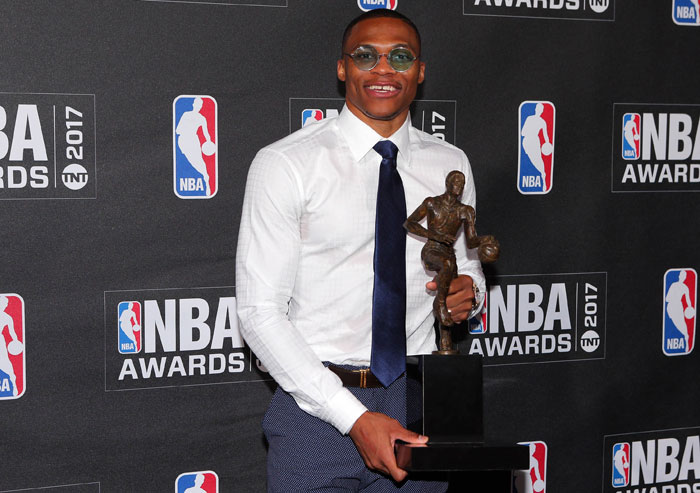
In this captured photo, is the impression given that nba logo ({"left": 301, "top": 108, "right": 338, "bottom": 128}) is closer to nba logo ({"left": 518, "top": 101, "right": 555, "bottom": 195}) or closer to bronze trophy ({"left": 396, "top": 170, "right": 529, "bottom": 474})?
nba logo ({"left": 518, "top": 101, "right": 555, "bottom": 195})

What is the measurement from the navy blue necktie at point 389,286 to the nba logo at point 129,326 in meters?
0.93

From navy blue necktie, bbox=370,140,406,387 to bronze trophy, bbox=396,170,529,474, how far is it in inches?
2.7

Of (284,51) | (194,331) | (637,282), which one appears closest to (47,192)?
(194,331)

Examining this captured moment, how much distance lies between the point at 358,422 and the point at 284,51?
1.29 metres

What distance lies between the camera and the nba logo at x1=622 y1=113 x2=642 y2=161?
2.93 meters

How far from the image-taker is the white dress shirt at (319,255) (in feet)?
5.93

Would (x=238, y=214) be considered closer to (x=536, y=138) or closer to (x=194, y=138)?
(x=194, y=138)

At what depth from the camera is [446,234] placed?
5.83 ft

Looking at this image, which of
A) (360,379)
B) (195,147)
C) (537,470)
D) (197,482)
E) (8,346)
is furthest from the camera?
(537,470)

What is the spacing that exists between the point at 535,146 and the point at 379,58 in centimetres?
109

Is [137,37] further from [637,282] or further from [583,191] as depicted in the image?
[637,282]

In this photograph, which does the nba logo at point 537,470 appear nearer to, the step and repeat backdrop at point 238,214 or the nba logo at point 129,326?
the step and repeat backdrop at point 238,214

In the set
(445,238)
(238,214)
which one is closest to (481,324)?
(238,214)

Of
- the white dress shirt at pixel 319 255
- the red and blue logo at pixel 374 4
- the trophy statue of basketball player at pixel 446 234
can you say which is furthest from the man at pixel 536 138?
the trophy statue of basketball player at pixel 446 234
